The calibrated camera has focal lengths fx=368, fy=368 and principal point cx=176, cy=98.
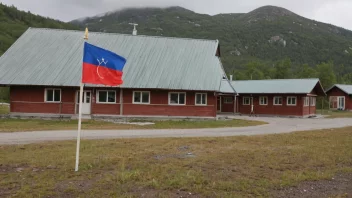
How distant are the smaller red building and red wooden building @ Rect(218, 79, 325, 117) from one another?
43.4ft

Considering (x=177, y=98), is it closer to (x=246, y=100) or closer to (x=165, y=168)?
(x=246, y=100)

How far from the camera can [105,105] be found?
28734mm

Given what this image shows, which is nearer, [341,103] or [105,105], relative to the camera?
[105,105]

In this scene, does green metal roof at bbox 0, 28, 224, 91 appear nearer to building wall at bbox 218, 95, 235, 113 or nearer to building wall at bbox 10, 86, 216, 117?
building wall at bbox 10, 86, 216, 117

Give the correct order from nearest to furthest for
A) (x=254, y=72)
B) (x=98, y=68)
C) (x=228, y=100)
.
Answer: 1. (x=98, y=68)
2. (x=228, y=100)
3. (x=254, y=72)

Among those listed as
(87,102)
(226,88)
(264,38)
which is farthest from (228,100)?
(264,38)

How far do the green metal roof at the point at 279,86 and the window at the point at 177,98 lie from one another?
49.9ft

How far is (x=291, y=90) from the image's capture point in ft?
130

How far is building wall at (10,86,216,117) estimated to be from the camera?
28.5m

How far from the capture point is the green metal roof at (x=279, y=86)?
39.4 meters

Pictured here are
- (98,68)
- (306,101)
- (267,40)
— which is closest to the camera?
(98,68)

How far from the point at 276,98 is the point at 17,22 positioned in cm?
13025

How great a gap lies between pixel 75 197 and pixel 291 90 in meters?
36.2

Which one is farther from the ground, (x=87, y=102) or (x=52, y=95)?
(x=52, y=95)
